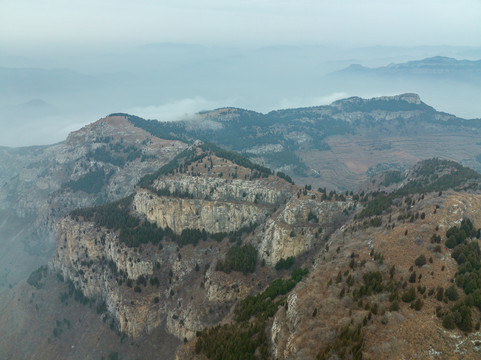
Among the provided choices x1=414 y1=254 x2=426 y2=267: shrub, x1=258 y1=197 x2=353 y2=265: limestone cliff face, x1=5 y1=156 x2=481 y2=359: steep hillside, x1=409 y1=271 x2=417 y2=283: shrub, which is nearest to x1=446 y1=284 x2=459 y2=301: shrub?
x1=5 y1=156 x2=481 y2=359: steep hillside

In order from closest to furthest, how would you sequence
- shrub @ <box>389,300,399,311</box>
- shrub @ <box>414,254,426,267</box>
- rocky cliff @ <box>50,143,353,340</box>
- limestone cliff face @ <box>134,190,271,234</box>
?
shrub @ <box>389,300,399,311</box> → shrub @ <box>414,254,426,267</box> → rocky cliff @ <box>50,143,353,340</box> → limestone cliff face @ <box>134,190,271,234</box>

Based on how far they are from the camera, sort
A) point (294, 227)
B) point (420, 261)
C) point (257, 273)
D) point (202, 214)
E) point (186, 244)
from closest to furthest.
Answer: point (420, 261) < point (257, 273) < point (294, 227) < point (186, 244) < point (202, 214)

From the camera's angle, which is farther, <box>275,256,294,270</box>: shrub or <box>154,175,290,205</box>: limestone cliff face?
<box>154,175,290,205</box>: limestone cliff face

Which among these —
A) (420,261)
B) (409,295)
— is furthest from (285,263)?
(409,295)

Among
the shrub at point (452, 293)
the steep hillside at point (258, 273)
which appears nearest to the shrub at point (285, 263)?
the steep hillside at point (258, 273)

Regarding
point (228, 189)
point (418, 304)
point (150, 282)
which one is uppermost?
point (418, 304)

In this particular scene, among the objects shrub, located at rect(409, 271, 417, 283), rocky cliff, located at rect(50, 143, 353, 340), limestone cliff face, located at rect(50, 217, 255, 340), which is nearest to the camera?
shrub, located at rect(409, 271, 417, 283)

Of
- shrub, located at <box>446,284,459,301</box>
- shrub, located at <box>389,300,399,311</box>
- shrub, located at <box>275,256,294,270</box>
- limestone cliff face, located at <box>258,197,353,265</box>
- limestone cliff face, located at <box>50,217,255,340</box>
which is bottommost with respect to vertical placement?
limestone cliff face, located at <box>50,217,255,340</box>

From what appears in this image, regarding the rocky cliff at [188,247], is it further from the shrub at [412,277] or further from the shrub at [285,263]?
the shrub at [412,277]

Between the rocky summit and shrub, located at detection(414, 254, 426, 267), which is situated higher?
shrub, located at detection(414, 254, 426, 267)

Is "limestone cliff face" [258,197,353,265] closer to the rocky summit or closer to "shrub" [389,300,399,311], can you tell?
the rocky summit

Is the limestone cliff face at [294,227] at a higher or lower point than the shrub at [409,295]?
lower

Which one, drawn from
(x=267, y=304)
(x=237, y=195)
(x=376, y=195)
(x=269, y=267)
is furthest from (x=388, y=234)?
(x=237, y=195)

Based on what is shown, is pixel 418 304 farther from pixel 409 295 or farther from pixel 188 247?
pixel 188 247
